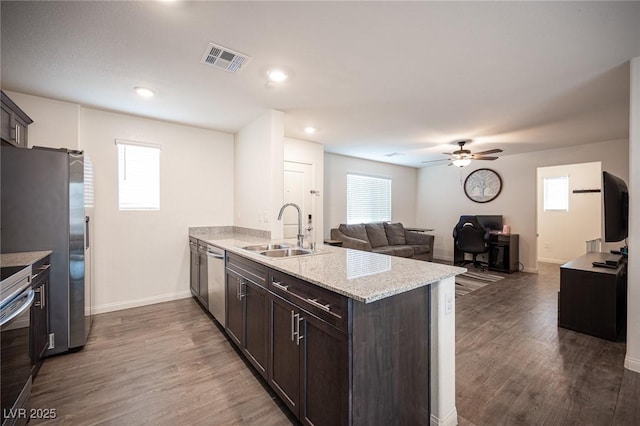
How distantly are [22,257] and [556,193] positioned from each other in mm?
9374

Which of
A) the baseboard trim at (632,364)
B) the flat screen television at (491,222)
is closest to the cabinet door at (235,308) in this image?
the baseboard trim at (632,364)

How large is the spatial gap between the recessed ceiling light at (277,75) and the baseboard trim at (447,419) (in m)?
2.74

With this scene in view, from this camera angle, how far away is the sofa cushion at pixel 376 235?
580cm

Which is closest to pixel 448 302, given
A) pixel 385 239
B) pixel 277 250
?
pixel 277 250

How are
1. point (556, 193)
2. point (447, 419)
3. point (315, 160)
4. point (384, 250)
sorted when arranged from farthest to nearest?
1. point (556, 193)
2. point (384, 250)
3. point (315, 160)
4. point (447, 419)

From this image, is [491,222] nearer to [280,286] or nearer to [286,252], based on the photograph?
[286,252]

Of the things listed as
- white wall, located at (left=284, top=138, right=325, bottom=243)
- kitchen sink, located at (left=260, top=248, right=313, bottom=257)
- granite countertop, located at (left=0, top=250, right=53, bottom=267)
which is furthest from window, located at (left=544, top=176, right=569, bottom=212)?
granite countertop, located at (left=0, top=250, right=53, bottom=267)

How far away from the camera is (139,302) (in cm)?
355

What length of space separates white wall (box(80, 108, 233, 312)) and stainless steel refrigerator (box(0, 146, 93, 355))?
1.01 metres

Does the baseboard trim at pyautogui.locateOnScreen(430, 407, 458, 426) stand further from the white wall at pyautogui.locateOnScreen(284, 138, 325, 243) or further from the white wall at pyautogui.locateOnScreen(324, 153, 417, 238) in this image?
the white wall at pyautogui.locateOnScreen(324, 153, 417, 238)

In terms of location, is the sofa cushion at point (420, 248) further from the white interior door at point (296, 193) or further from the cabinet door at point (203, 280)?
the cabinet door at point (203, 280)

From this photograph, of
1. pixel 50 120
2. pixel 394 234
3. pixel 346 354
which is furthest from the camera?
pixel 394 234

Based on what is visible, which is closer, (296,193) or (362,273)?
(362,273)

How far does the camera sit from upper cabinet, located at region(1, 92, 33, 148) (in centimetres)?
229
